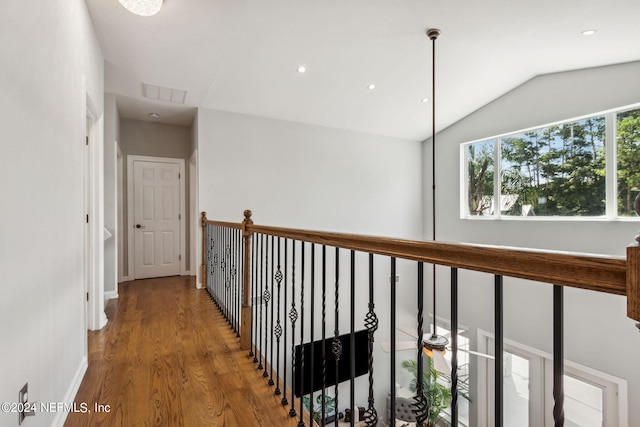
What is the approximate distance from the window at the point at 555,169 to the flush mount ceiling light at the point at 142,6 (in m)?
5.01

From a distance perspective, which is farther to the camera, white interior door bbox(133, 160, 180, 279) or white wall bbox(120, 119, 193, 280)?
white interior door bbox(133, 160, 180, 279)

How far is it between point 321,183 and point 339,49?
225 centimetres

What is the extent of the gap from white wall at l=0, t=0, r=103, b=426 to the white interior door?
3.07m

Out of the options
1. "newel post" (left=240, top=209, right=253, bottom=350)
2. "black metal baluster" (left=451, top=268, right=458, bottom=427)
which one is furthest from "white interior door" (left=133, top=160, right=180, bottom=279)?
"black metal baluster" (left=451, top=268, right=458, bottom=427)

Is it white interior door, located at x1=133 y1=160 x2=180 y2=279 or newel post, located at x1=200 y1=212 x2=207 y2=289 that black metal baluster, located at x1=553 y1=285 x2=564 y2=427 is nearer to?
newel post, located at x1=200 y1=212 x2=207 y2=289

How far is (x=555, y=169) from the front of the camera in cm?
440

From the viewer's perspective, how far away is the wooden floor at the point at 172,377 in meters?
1.56

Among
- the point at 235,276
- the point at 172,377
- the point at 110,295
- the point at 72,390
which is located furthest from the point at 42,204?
the point at 110,295

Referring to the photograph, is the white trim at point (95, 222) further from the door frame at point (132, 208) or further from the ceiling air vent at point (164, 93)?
the door frame at point (132, 208)

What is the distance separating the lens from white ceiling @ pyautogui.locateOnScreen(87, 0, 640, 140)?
271cm

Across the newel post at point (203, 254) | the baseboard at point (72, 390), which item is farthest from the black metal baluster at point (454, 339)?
the newel post at point (203, 254)

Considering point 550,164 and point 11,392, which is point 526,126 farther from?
point 11,392

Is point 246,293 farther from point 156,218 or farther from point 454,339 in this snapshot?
point 156,218

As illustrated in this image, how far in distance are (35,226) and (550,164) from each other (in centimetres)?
559
